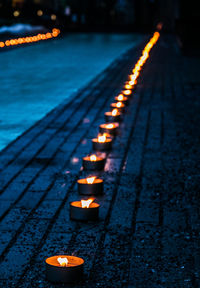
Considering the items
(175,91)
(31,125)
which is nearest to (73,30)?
(175,91)

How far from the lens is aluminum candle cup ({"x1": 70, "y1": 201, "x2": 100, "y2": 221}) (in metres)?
4.16

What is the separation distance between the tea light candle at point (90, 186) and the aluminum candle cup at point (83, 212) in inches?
24.0

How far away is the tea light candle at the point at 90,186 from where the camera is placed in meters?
4.79

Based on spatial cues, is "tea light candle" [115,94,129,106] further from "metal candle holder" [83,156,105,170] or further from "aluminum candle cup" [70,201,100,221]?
"aluminum candle cup" [70,201,100,221]

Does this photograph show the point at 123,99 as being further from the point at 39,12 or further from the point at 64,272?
the point at 39,12

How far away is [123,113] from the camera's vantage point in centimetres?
917

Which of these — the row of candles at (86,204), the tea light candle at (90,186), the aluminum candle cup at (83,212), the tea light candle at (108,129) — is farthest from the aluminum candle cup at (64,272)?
the tea light candle at (108,129)

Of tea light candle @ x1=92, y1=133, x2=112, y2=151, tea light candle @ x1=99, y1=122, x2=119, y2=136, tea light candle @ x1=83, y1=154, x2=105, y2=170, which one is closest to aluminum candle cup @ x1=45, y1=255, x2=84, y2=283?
tea light candle @ x1=83, y1=154, x2=105, y2=170

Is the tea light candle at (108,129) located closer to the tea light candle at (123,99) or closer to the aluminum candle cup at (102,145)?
the aluminum candle cup at (102,145)

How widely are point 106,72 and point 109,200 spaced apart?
11.5 metres

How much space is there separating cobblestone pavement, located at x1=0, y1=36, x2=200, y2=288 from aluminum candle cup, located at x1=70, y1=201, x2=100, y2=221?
5 centimetres

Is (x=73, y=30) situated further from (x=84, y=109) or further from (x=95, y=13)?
(x=84, y=109)

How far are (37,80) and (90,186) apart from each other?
9649 millimetres

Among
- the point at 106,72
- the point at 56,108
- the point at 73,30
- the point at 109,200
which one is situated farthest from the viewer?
the point at 73,30
